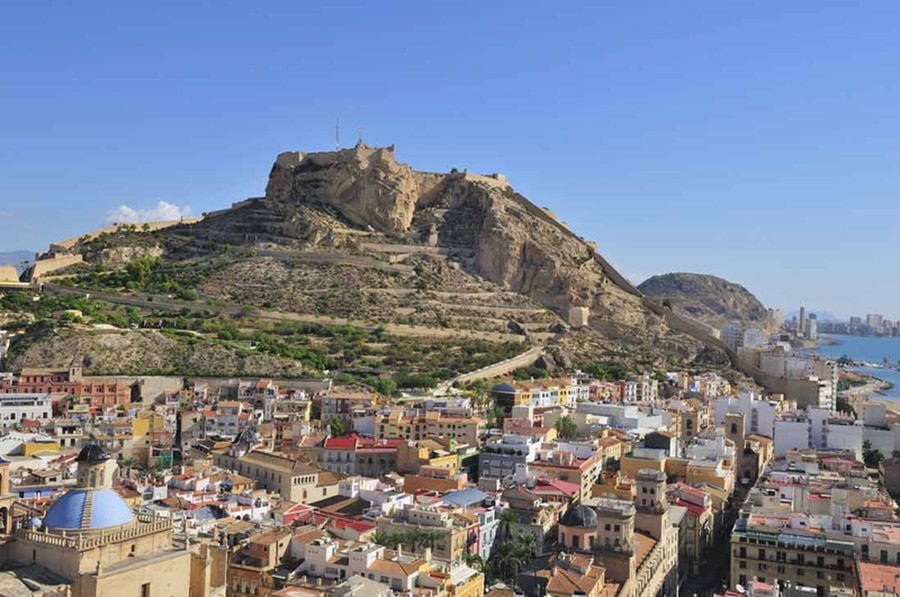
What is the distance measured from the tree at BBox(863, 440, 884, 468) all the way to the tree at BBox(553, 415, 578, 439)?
34.4 feet

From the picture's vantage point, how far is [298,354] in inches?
1658

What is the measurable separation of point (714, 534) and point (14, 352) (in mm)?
28567

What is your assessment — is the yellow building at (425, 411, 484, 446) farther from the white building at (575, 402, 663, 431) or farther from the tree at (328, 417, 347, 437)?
the white building at (575, 402, 663, 431)

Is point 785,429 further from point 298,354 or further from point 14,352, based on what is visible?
point 14,352

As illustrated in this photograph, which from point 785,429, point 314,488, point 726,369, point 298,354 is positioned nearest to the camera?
point 314,488

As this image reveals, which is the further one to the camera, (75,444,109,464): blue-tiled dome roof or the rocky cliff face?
the rocky cliff face

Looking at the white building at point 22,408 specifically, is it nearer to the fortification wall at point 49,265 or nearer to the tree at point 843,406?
the fortification wall at point 49,265

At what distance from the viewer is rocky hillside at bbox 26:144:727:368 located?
52281 millimetres

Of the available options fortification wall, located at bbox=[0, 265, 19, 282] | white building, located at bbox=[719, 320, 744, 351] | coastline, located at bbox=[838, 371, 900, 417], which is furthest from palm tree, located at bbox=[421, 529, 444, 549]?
white building, located at bbox=[719, 320, 744, 351]

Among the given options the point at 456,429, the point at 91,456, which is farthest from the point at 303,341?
the point at 91,456

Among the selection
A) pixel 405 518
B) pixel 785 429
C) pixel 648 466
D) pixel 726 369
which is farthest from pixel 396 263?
pixel 405 518

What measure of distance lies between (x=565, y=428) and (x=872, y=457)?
36.4 feet

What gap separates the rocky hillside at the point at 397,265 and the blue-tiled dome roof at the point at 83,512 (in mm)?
37712

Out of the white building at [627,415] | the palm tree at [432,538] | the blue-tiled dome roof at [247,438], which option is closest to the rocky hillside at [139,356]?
the blue-tiled dome roof at [247,438]
